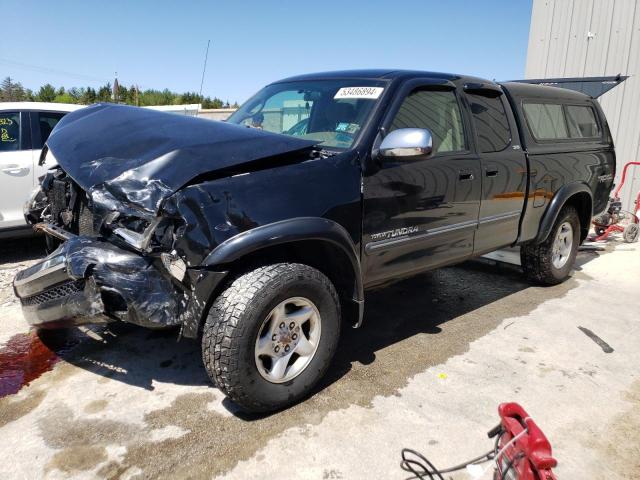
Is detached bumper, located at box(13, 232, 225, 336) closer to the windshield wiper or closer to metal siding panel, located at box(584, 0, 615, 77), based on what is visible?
the windshield wiper

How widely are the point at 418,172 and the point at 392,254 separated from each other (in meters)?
0.57

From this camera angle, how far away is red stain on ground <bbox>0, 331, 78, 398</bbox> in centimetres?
316

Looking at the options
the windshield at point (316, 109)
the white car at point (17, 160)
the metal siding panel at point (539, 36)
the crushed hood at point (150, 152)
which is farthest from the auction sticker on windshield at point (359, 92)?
the metal siding panel at point (539, 36)

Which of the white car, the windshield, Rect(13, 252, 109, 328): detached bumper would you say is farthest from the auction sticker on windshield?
the white car

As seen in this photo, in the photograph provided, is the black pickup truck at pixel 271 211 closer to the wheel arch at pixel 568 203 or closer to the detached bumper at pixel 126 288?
the detached bumper at pixel 126 288

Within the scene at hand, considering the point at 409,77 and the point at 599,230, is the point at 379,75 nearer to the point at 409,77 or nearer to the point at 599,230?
the point at 409,77

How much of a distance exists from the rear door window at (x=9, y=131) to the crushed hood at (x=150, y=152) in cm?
279

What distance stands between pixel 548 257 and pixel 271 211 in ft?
11.8

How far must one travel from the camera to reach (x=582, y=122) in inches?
208

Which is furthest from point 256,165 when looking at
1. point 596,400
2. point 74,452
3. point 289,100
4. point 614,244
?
point 614,244

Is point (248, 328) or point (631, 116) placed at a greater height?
point (631, 116)

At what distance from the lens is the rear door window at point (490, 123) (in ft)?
12.9

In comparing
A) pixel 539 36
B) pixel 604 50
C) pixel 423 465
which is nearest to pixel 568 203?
pixel 423 465

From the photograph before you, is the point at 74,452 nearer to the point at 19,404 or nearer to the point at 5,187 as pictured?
the point at 19,404
